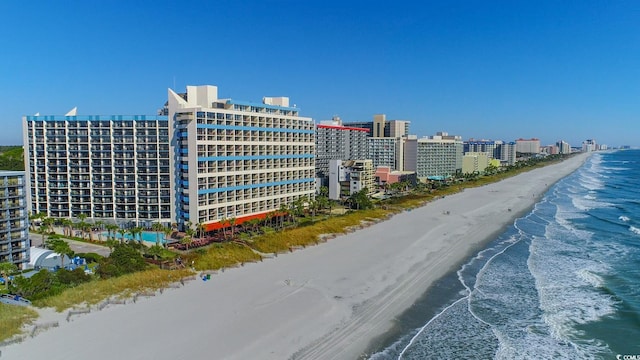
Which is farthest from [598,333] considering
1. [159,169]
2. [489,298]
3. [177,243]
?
[159,169]

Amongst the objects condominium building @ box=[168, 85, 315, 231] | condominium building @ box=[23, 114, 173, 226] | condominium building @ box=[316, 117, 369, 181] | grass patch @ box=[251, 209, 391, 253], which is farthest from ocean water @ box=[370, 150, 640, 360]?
condominium building @ box=[316, 117, 369, 181]

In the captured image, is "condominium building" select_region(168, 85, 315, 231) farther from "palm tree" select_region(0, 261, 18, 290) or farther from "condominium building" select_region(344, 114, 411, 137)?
"condominium building" select_region(344, 114, 411, 137)

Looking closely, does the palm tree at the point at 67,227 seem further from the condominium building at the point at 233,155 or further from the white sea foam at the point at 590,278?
the white sea foam at the point at 590,278

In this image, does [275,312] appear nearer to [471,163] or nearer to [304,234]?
[304,234]

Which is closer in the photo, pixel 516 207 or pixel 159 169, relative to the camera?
pixel 159 169

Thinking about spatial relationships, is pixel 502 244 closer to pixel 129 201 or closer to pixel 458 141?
pixel 129 201

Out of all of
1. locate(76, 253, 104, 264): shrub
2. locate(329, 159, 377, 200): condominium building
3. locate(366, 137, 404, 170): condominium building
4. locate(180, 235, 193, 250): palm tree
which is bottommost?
locate(76, 253, 104, 264): shrub
